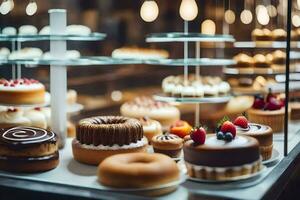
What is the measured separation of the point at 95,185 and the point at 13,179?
42cm

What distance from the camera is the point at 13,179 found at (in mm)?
2369

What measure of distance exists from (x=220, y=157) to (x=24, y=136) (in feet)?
3.23

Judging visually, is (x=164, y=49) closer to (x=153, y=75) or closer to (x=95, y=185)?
(x=153, y=75)

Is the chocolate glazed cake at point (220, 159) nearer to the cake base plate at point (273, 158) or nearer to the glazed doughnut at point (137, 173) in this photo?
the glazed doughnut at point (137, 173)

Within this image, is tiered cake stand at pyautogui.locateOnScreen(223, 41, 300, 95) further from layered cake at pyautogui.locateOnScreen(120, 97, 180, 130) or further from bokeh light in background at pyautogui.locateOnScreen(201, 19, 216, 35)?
layered cake at pyautogui.locateOnScreen(120, 97, 180, 130)

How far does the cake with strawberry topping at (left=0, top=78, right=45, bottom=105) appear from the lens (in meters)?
3.01

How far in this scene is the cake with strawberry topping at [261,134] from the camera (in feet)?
8.47

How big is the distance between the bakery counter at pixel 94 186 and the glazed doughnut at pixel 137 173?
0.14 feet

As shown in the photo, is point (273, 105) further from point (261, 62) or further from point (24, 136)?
point (24, 136)

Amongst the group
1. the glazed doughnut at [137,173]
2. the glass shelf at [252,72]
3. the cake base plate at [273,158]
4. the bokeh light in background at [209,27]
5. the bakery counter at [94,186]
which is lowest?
the bakery counter at [94,186]

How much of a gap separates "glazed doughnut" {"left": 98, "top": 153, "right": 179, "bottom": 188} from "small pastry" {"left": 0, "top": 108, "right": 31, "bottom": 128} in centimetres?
91

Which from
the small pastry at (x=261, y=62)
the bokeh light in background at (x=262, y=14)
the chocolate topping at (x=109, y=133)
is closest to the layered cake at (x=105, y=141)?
the chocolate topping at (x=109, y=133)

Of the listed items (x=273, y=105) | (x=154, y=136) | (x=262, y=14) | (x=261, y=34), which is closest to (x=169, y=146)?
(x=154, y=136)

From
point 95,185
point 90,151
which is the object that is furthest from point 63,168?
point 95,185
